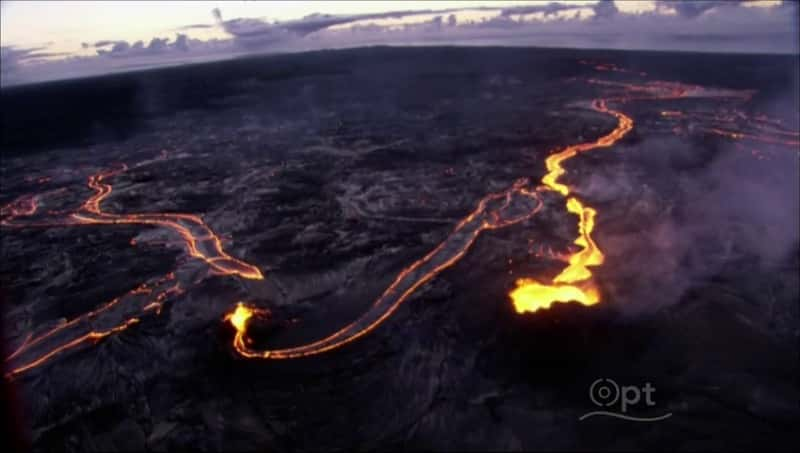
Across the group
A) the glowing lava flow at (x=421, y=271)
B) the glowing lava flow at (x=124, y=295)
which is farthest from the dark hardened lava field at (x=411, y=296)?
the glowing lava flow at (x=421, y=271)

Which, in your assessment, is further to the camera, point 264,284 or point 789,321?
point 264,284

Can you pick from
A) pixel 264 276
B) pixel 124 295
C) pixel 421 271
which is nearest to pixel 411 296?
pixel 421 271

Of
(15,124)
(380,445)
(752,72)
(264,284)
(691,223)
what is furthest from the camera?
(752,72)

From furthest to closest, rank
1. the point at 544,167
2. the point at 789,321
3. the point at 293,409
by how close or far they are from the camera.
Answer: the point at 544,167 → the point at 789,321 → the point at 293,409

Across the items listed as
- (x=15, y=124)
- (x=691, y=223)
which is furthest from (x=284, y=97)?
(x=691, y=223)

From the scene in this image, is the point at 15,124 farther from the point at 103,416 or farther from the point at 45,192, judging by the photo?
the point at 103,416

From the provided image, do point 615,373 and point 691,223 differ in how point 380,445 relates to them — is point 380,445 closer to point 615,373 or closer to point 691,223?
point 615,373

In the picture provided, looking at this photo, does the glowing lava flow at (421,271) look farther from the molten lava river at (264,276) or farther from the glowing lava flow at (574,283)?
the glowing lava flow at (574,283)

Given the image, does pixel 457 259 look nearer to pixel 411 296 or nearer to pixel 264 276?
pixel 411 296
